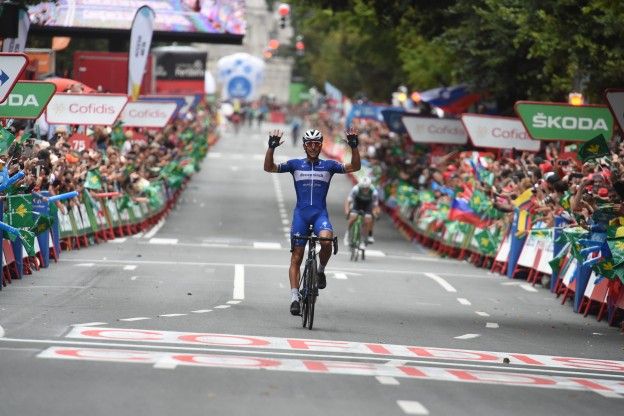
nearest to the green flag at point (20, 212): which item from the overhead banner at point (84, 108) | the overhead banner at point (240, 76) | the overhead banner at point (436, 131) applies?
the overhead banner at point (84, 108)

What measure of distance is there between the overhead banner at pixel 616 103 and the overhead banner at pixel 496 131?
11601 mm

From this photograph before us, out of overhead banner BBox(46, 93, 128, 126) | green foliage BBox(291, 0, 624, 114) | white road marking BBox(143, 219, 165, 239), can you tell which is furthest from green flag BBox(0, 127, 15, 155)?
white road marking BBox(143, 219, 165, 239)

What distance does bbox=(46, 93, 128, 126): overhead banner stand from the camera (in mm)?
31375

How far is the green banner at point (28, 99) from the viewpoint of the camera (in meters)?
22.5

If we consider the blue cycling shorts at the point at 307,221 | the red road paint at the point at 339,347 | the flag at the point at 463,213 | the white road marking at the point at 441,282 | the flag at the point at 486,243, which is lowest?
the white road marking at the point at 441,282

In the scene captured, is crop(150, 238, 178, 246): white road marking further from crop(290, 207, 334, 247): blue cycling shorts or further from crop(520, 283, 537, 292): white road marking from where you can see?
crop(290, 207, 334, 247): blue cycling shorts

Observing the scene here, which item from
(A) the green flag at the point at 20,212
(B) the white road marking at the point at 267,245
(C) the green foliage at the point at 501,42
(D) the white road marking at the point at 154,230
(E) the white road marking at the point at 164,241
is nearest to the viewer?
(A) the green flag at the point at 20,212

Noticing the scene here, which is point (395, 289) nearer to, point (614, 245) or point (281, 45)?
point (614, 245)

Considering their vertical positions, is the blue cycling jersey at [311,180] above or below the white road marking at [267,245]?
above

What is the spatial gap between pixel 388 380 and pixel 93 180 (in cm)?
1878

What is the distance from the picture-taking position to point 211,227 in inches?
1603

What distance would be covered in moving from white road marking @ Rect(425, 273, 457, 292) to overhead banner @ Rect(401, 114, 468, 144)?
43.7 feet

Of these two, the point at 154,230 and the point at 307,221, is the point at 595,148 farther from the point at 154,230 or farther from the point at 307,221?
the point at 154,230

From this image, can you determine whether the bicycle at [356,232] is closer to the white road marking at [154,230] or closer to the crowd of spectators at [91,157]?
the crowd of spectators at [91,157]
